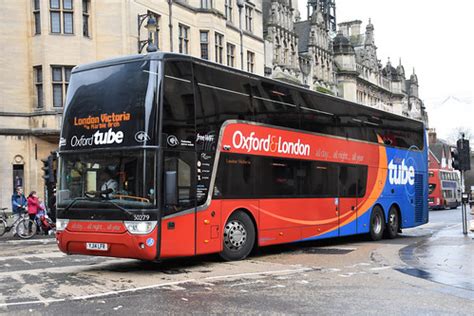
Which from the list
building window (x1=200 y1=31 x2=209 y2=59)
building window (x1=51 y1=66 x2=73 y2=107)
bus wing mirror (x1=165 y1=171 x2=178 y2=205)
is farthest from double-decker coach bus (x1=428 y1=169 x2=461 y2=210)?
bus wing mirror (x1=165 y1=171 x2=178 y2=205)

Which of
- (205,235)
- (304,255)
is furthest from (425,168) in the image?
(205,235)

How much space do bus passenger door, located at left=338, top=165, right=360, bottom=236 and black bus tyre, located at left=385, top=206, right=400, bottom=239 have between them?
2464 millimetres

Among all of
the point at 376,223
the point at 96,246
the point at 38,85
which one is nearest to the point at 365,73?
the point at 38,85

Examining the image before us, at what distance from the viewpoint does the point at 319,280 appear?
10.5 metres

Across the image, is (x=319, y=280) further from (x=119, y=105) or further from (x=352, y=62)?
(x=352, y=62)

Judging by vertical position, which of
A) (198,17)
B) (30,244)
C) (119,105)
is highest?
(198,17)

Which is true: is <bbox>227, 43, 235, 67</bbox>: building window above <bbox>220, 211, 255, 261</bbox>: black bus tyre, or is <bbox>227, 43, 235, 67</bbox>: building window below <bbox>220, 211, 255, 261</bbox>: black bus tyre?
above

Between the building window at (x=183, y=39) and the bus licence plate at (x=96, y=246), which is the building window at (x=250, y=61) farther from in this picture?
the bus licence plate at (x=96, y=246)

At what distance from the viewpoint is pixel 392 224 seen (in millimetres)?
19969

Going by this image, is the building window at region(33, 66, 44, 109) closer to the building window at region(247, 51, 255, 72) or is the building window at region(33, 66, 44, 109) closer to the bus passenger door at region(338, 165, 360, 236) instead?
the building window at region(247, 51, 255, 72)

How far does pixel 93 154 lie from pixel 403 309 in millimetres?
6130

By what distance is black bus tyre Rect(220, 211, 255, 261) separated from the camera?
41.4 feet

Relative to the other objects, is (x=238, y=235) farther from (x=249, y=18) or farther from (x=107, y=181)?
(x=249, y=18)

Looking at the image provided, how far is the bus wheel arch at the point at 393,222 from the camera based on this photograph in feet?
64.6
